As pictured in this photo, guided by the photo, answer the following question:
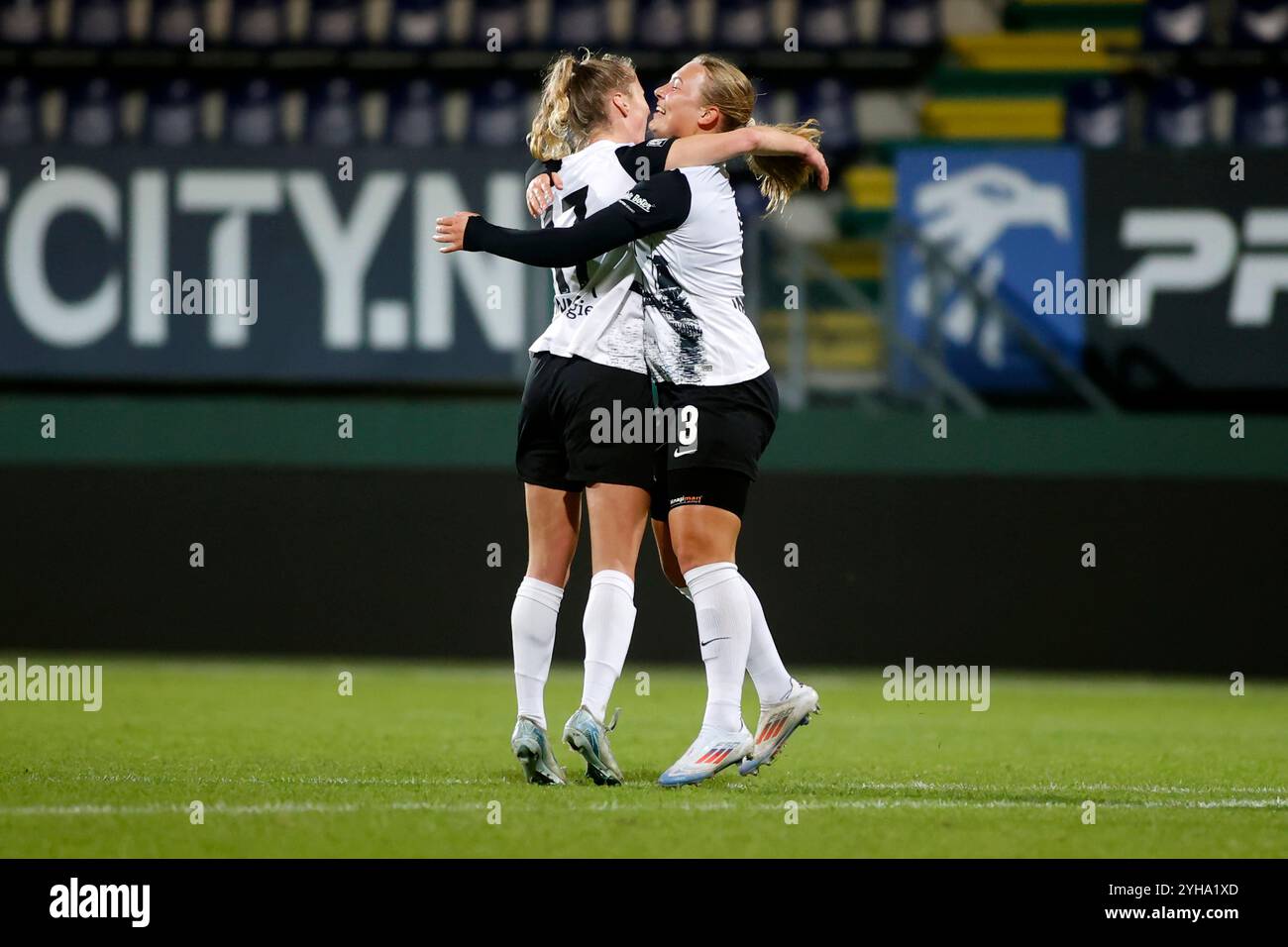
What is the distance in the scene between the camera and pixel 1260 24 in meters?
13.5

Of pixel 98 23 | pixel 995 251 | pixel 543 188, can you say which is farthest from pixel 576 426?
pixel 98 23

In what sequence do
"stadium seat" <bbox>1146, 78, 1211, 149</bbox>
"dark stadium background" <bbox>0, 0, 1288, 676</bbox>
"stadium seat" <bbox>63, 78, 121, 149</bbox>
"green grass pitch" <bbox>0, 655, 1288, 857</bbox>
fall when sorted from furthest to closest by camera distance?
1. "stadium seat" <bbox>63, 78, 121, 149</bbox>
2. "stadium seat" <bbox>1146, 78, 1211, 149</bbox>
3. "dark stadium background" <bbox>0, 0, 1288, 676</bbox>
4. "green grass pitch" <bbox>0, 655, 1288, 857</bbox>

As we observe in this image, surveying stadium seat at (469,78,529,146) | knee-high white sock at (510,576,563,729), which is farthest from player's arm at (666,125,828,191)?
stadium seat at (469,78,529,146)

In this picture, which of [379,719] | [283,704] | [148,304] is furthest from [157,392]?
[379,719]

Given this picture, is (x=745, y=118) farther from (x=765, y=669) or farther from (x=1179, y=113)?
(x=1179, y=113)

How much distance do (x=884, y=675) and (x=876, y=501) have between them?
894 millimetres

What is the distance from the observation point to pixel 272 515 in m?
9.64

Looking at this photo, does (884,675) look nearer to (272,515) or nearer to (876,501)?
(876,501)

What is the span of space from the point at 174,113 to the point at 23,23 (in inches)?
59.3

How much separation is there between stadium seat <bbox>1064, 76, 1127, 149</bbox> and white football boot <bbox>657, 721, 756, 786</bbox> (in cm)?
874

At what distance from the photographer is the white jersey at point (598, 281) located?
17.3 feet

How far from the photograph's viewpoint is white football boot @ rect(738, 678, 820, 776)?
5266mm

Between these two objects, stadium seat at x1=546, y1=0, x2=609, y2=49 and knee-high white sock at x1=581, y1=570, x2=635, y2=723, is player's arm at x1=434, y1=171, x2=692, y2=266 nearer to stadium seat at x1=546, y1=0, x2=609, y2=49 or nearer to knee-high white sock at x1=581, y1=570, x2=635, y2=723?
knee-high white sock at x1=581, y1=570, x2=635, y2=723

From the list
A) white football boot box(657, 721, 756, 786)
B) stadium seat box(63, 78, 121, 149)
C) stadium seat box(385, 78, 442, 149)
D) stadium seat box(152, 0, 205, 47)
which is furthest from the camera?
stadium seat box(152, 0, 205, 47)
